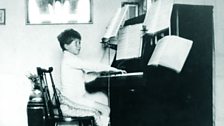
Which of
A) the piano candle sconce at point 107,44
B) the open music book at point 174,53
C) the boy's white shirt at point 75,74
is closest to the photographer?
the open music book at point 174,53

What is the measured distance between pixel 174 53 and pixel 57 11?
3.26 feet

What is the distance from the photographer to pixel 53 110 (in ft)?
9.34

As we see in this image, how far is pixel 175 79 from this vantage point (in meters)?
2.52

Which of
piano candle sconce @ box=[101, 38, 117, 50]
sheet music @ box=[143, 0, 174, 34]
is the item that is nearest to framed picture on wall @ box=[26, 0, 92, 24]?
piano candle sconce @ box=[101, 38, 117, 50]

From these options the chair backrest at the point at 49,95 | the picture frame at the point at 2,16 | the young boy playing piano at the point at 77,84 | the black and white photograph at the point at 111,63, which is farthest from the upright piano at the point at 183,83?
the picture frame at the point at 2,16

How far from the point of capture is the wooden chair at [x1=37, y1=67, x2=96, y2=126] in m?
2.77

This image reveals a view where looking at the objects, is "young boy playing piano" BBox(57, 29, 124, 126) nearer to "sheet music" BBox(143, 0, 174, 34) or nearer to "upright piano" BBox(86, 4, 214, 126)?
"upright piano" BBox(86, 4, 214, 126)

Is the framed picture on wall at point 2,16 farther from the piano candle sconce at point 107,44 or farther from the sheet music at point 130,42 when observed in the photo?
the sheet music at point 130,42

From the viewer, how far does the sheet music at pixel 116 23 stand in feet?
9.65

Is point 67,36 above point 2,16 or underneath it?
underneath

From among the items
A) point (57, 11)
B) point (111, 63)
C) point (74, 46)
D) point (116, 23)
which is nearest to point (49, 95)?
point (74, 46)

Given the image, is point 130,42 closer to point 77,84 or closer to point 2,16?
point 77,84

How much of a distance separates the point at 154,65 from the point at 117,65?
18.6 inches

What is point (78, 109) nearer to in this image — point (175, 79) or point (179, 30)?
point (175, 79)
